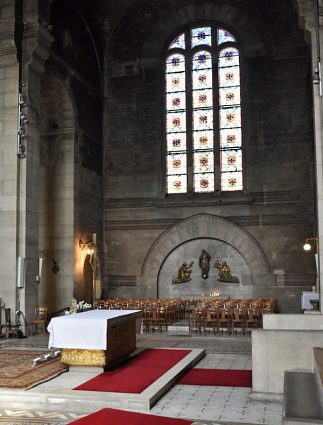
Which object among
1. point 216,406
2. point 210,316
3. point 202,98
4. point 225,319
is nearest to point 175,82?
point 202,98

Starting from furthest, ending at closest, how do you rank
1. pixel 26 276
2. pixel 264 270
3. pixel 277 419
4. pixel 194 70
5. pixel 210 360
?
1. pixel 194 70
2. pixel 264 270
3. pixel 26 276
4. pixel 210 360
5. pixel 277 419

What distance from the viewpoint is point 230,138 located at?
23812mm

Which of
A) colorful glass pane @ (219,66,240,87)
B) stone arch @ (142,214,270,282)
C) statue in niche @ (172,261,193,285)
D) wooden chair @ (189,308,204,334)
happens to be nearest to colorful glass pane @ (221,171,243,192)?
stone arch @ (142,214,270,282)

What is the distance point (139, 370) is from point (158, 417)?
2957 millimetres

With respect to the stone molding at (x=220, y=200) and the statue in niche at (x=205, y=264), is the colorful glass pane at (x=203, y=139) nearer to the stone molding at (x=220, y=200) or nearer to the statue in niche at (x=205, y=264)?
the stone molding at (x=220, y=200)

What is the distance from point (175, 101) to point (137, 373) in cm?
1644

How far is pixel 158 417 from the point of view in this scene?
25.0ft

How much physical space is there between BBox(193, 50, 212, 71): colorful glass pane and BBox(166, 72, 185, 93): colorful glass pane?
0.73 metres

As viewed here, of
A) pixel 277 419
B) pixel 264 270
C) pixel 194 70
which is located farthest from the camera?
pixel 194 70

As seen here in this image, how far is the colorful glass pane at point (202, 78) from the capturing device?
2425 cm

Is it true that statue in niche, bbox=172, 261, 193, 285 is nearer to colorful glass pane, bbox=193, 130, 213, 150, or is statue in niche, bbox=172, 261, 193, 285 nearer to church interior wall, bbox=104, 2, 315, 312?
church interior wall, bbox=104, 2, 315, 312

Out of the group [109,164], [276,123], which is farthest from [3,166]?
[276,123]

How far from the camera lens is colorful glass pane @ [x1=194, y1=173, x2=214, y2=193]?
23828mm

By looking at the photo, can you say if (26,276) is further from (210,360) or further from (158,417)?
(158,417)
